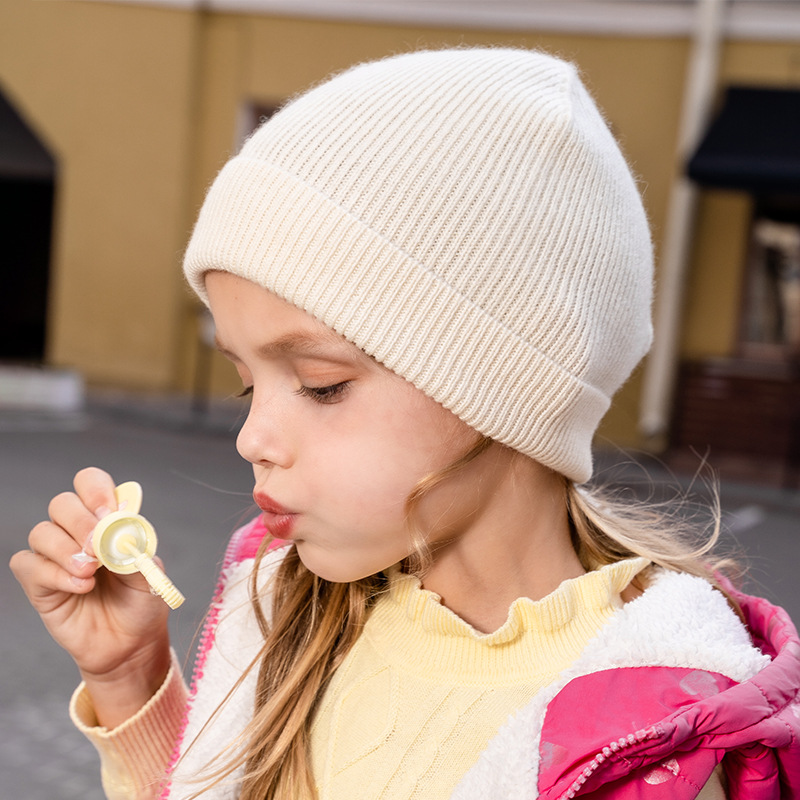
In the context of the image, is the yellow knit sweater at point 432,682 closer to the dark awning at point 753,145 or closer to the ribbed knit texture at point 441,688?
the ribbed knit texture at point 441,688

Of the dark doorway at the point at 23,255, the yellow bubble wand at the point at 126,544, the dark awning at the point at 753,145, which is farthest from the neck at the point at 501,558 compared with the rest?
the dark doorway at the point at 23,255

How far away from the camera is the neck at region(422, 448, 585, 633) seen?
1417 millimetres

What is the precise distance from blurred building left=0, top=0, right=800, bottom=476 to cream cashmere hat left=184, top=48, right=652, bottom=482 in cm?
938

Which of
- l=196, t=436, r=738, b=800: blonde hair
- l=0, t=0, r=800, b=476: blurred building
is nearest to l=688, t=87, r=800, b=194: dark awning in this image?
l=0, t=0, r=800, b=476: blurred building

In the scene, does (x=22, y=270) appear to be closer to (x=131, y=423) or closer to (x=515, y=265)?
(x=131, y=423)

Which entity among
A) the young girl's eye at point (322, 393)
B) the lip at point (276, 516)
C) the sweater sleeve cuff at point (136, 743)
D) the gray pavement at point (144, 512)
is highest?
the young girl's eye at point (322, 393)

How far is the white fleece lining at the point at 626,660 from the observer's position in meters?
1.20

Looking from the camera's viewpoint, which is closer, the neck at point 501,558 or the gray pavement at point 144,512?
the neck at point 501,558

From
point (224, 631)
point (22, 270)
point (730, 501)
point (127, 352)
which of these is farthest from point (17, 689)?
point (127, 352)

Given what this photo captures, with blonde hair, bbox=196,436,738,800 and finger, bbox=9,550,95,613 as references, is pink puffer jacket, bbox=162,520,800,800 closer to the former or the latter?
blonde hair, bbox=196,436,738,800

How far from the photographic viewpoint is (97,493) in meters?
1.47

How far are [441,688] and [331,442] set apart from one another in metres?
0.37

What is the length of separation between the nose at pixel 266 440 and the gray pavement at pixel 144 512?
1.48 ft

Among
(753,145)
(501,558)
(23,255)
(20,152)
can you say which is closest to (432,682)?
(501,558)
